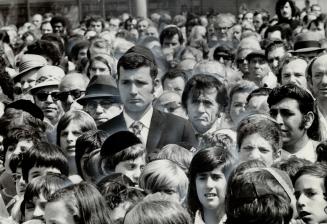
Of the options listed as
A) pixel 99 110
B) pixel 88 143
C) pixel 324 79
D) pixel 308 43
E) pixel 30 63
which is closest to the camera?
pixel 88 143

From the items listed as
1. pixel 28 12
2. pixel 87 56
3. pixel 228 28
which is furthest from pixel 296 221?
pixel 28 12

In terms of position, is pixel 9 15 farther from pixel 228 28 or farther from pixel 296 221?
pixel 296 221

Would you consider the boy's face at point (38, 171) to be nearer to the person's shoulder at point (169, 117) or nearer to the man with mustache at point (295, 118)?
the person's shoulder at point (169, 117)

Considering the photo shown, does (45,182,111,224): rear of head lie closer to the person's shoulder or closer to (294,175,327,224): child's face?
(294,175,327,224): child's face

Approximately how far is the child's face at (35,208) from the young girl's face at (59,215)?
0.56m

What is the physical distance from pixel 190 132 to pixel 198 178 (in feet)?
3.15

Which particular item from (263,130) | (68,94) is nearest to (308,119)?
(263,130)

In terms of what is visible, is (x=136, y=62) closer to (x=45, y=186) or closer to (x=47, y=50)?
(x=45, y=186)

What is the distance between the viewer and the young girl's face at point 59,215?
424 centimetres

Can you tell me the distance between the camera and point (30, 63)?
9078 millimetres

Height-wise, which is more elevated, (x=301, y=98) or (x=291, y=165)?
(x=301, y=98)

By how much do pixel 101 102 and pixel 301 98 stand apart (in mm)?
1708

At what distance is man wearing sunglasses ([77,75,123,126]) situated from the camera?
7.00 meters

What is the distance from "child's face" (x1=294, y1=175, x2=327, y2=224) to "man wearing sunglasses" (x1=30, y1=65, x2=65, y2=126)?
10.5 feet
